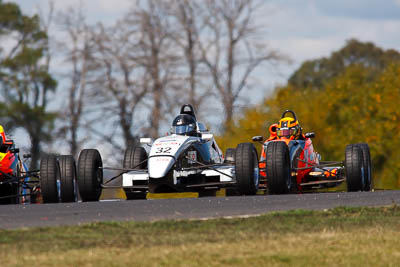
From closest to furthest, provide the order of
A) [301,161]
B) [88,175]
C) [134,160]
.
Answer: [88,175] < [301,161] < [134,160]

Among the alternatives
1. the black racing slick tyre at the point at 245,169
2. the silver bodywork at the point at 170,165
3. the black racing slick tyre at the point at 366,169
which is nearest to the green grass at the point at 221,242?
the black racing slick tyre at the point at 245,169

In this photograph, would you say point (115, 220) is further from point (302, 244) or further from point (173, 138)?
point (173, 138)

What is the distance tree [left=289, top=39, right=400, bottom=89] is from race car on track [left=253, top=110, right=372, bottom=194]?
207 feet

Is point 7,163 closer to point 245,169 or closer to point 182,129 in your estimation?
point 182,129

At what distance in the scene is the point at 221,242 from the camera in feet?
33.8

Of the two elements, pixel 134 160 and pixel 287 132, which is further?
pixel 287 132

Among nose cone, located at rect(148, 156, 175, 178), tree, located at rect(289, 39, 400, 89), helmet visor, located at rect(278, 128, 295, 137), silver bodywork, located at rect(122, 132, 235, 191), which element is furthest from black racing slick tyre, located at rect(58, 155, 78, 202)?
tree, located at rect(289, 39, 400, 89)

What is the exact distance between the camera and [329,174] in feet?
73.8

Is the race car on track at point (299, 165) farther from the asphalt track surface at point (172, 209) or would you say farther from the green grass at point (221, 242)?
the green grass at point (221, 242)

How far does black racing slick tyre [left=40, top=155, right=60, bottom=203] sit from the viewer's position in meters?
18.6

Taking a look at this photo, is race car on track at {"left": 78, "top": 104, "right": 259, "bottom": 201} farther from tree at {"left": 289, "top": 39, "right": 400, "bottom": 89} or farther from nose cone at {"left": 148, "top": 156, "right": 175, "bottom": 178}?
tree at {"left": 289, "top": 39, "right": 400, "bottom": 89}

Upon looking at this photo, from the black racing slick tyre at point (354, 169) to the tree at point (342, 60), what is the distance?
→ 66.8m

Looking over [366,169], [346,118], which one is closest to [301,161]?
[366,169]

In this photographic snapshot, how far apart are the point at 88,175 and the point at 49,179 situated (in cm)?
86
